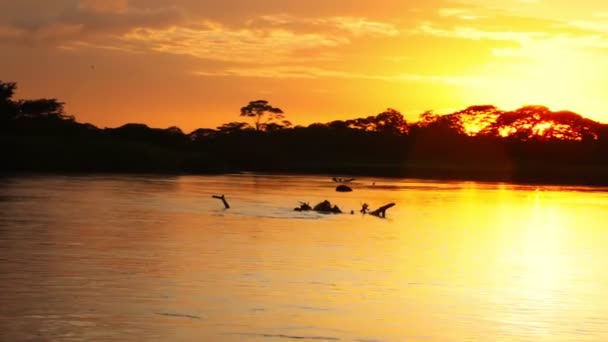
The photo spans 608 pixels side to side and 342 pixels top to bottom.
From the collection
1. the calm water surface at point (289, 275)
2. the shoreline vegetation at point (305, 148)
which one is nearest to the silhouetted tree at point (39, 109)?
the shoreline vegetation at point (305, 148)

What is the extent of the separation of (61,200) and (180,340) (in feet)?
118

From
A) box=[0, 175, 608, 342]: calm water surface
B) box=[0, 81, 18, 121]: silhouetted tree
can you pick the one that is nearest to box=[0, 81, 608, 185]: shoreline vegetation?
box=[0, 81, 18, 121]: silhouetted tree

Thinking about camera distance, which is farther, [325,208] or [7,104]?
[7,104]

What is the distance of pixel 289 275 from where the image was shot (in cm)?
2541

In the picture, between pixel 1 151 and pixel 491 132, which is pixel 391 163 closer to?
pixel 491 132

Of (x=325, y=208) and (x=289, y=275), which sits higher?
(x=325, y=208)

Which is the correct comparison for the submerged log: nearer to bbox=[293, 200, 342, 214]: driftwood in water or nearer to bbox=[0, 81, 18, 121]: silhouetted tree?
bbox=[293, 200, 342, 214]: driftwood in water

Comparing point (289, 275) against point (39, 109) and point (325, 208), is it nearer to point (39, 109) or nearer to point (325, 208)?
point (325, 208)

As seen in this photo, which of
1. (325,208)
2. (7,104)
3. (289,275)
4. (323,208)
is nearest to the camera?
(289,275)

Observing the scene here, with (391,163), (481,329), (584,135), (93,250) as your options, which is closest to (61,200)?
(93,250)

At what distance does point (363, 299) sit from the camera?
72.6ft

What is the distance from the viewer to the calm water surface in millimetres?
18891

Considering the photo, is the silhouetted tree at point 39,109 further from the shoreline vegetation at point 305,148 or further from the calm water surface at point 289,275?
the calm water surface at point 289,275

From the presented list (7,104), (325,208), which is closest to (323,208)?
(325,208)
